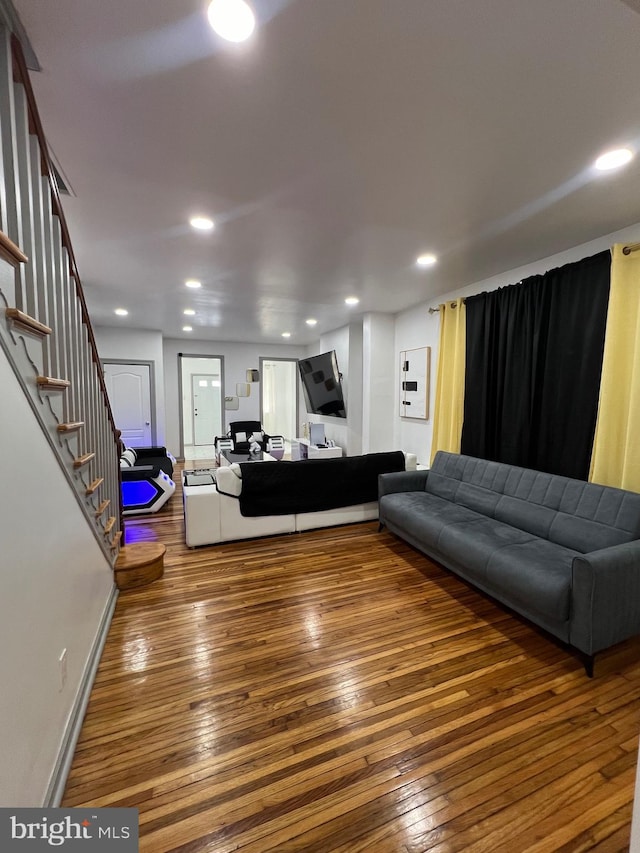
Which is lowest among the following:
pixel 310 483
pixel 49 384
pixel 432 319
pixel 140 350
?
pixel 310 483

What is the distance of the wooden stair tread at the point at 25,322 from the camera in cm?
119

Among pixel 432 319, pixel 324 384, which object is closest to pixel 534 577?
pixel 432 319

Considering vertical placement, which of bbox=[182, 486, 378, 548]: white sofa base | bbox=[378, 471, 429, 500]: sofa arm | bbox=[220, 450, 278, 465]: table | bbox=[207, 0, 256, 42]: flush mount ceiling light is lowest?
bbox=[182, 486, 378, 548]: white sofa base

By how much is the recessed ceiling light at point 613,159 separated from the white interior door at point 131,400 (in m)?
6.92

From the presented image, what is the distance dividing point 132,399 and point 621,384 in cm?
719

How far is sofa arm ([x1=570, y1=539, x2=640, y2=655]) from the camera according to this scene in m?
1.82

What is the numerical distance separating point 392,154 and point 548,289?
2119 mm

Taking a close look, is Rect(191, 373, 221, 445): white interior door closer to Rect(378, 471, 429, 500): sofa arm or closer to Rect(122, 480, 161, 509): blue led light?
Rect(122, 480, 161, 509): blue led light

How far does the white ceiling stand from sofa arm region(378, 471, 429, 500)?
2.17 meters

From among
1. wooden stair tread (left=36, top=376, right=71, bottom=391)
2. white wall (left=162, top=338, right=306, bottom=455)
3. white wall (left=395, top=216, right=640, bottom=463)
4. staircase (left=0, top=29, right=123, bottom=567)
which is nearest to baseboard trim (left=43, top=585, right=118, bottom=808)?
staircase (left=0, top=29, right=123, bottom=567)

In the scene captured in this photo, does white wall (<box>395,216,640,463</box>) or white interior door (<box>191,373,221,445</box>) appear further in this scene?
white interior door (<box>191,373,221,445</box>)

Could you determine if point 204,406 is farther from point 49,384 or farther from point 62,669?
point 62,669

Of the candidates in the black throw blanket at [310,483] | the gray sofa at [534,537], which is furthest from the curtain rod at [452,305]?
the black throw blanket at [310,483]

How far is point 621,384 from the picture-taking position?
2.60 m
